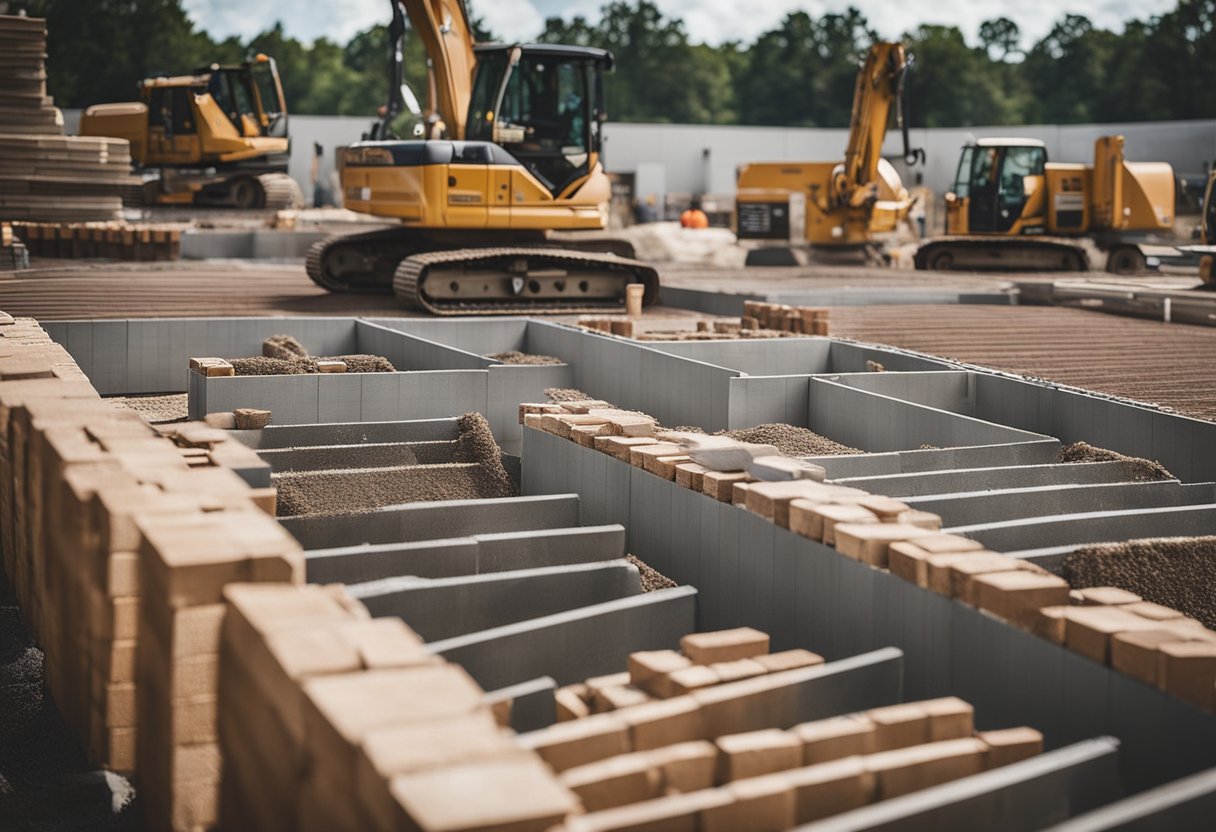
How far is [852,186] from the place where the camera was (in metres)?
27.3

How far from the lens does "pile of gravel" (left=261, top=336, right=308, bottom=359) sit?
42.3 ft

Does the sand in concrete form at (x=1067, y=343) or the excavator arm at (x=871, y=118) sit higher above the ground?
the excavator arm at (x=871, y=118)

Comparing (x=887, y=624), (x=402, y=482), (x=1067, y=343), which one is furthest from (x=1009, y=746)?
(x=1067, y=343)

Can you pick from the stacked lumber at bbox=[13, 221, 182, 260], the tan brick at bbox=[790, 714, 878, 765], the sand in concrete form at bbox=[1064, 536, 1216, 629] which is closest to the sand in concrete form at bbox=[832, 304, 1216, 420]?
the sand in concrete form at bbox=[1064, 536, 1216, 629]

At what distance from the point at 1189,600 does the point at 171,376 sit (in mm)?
9421

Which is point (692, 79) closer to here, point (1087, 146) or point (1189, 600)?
point (1087, 146)

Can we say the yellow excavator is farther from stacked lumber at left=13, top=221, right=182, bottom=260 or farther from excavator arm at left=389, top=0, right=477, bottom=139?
stacked lumber at left=13, top=221, right=182, bottom=260

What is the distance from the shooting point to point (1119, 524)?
7.12 m

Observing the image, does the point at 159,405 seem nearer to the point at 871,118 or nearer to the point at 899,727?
the point at 899,727

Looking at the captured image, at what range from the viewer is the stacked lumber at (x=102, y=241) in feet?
67.8

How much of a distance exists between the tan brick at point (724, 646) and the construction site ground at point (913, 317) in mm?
5625

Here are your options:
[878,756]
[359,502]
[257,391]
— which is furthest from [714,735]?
[257,391]

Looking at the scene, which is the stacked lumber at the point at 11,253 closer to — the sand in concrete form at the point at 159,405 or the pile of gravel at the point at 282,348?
the sand in concrete form at the point at 159,405

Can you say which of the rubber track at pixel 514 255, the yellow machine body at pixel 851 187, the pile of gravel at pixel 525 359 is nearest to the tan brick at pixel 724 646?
the pile of gravel at pixel 525 359
